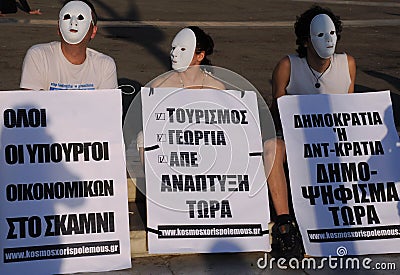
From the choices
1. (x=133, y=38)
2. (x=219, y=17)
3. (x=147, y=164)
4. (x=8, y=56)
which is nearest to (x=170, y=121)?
(x=147, y=164)

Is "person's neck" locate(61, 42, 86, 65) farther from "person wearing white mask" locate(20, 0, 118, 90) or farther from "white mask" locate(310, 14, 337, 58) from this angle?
"white mask" locate(310, 14, 337, 58)

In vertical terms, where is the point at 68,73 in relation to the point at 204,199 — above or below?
above

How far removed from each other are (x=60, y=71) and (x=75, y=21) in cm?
38

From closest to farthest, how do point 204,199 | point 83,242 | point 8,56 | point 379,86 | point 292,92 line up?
1. point 83,242
2. point 204,199
3. point 292,92
4. point 379,86
5. point 8,56

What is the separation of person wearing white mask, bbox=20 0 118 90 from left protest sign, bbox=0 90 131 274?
38cm

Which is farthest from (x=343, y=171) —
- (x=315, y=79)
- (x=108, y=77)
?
(x=108, y=77)

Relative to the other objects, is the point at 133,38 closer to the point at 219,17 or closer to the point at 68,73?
the point at 219,17

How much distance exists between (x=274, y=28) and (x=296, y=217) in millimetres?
12030

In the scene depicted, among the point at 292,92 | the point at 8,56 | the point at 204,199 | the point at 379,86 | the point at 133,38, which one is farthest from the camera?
the point at 133,38

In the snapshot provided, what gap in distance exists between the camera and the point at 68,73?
242 inches

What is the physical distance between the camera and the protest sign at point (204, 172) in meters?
5.75

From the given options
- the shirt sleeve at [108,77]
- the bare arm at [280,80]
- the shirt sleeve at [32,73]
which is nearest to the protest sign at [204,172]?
the shirt sleeve at [108,77]

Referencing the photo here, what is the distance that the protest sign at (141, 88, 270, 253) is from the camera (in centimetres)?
575

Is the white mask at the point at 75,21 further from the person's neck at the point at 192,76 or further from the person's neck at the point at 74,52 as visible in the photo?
the person's neck at the point at 192,76
